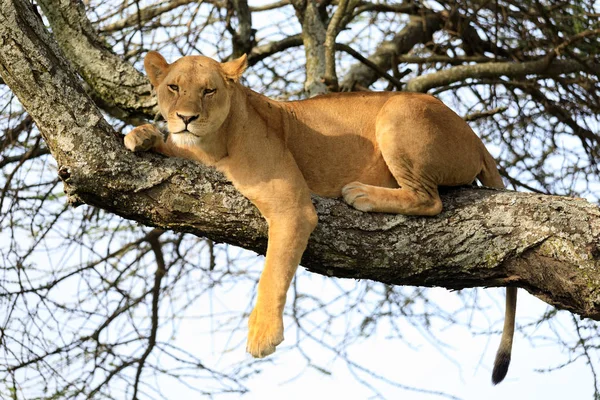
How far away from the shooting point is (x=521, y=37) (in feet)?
22.1

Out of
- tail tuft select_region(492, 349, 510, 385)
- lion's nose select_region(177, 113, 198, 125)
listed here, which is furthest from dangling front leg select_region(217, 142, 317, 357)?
tail tuft select_region(492, 349, 510, 385)

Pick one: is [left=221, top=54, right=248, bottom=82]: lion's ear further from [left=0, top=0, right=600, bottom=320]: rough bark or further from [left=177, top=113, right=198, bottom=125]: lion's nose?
[left=0, top=0, right=600, bottom=320]: rough bark

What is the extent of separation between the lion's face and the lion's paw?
734 mm

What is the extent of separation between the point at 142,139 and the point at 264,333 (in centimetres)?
107

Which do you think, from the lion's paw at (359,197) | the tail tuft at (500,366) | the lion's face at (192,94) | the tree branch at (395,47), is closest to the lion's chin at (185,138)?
the lion's face at (192,94)

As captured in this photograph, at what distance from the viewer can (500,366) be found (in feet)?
15.2

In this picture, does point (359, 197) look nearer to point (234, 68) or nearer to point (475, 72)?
point (234, 68)


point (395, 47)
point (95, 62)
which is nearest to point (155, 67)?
point (95, 62)

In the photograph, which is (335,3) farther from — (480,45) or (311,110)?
(311,110)

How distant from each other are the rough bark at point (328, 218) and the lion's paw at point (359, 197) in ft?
0.22

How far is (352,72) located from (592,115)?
1996 mm

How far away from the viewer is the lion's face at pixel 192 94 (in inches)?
152

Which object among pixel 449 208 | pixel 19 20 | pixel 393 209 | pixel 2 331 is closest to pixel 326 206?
pixel 393 209

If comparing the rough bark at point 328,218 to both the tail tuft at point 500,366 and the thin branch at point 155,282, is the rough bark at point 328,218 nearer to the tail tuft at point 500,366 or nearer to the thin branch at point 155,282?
the tail tuft at point 500,366
